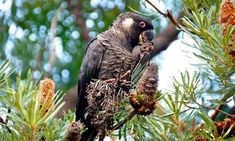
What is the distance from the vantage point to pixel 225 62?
1140 mm

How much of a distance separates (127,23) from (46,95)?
40.2 inches

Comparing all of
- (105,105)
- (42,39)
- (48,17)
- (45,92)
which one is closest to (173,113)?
(105,105)

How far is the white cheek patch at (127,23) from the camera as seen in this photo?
2.06 metres

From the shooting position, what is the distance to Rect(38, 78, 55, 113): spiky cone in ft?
3.34

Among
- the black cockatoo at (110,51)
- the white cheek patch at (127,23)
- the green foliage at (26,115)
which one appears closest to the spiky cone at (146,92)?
the green foliage at (26,115)

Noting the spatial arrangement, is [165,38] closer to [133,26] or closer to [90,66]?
[133,26]

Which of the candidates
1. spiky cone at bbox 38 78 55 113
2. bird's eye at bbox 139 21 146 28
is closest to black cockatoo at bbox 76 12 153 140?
bird's eye at bbox 139 21 146 28

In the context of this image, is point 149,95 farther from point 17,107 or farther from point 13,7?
point 13,7

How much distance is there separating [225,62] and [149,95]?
192 millimetres

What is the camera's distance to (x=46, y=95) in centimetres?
111

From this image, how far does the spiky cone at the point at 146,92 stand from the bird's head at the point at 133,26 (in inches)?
A: 35.0

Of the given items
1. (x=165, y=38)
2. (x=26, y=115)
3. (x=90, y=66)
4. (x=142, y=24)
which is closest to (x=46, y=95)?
(x=26, y=115)

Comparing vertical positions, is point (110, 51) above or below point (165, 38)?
above

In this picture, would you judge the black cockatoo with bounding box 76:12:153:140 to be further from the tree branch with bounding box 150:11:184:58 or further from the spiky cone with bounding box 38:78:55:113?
the tree branch with bounding box 150:11:184:58
